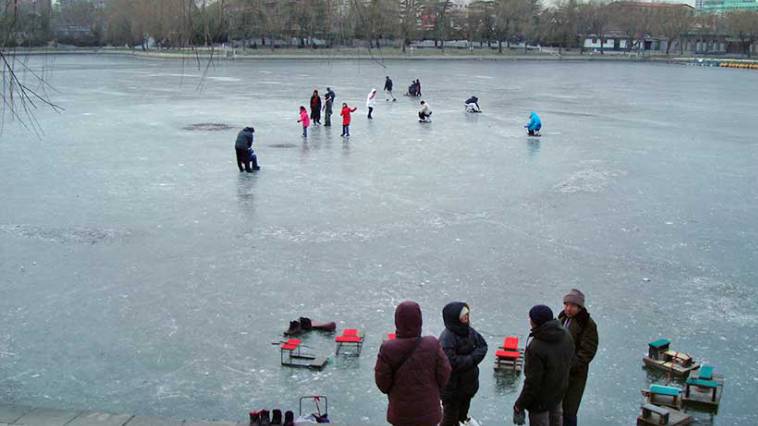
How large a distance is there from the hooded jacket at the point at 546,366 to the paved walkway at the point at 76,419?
2109 mm

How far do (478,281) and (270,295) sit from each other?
8.29 feet

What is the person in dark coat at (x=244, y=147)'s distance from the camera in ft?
51.1

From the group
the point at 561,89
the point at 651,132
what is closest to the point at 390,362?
the point at 651,132

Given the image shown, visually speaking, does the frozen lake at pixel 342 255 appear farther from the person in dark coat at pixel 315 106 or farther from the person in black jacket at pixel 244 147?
the person in dark coat at pixel 315 106

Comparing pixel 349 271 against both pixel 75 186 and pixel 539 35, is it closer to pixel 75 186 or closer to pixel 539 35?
pixel 75 186

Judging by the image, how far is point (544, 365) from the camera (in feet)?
16.0

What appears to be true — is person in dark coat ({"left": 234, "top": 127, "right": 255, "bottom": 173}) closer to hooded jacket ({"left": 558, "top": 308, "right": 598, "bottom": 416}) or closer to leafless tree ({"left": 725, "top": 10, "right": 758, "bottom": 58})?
hooded jacket ({"left": 558, "top": 308, "right": 598, "bottom": 416})

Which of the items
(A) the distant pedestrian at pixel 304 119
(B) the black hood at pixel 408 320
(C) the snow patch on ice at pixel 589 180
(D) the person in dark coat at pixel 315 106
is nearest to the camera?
(B) the black hood at pixel 408 320

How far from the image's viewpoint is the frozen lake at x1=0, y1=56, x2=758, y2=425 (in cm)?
Result: 670

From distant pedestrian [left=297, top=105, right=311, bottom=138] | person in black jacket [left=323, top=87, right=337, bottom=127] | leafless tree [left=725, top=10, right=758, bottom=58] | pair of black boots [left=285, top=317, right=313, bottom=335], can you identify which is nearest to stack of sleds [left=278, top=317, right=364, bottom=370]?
pair of black boots [left=285, top=317, right=313, bottom=335]

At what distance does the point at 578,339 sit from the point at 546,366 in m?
0.58

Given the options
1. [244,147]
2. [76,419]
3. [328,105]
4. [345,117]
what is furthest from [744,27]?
[76,419]

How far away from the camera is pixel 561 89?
4241cm

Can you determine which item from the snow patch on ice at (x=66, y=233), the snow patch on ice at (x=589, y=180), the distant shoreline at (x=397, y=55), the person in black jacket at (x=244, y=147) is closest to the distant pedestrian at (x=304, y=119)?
the person in black jacket at (x=244, y=147)
